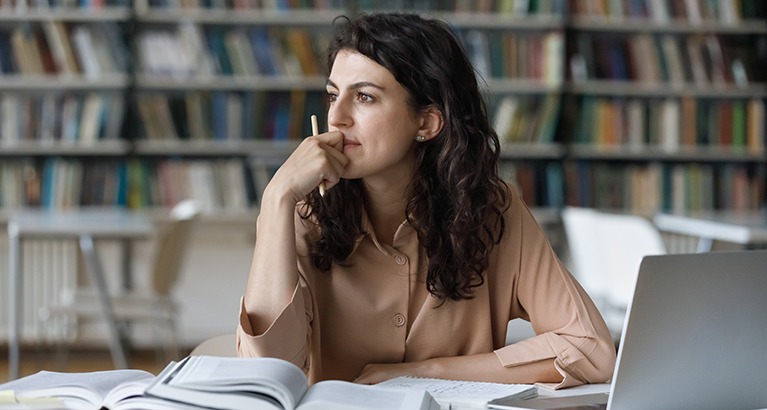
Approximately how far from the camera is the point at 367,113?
5.60 feet

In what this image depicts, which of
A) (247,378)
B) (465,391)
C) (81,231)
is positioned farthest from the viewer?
(81,231)

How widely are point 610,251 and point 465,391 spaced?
96.8 inches

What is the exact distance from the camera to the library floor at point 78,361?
195 inches

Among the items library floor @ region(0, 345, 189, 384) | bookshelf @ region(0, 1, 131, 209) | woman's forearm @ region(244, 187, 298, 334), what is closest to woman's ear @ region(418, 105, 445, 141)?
woman's forearm @ region(244, 187, 298, 334)

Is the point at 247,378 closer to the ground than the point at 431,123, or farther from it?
closer to the ground

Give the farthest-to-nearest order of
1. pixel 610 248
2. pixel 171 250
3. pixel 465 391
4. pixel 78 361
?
1. pixel 78 361
2. pixel 171 250
3. pixel 610 248
4. pixel 465 391

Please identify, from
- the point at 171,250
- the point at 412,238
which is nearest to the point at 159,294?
the point at 171,250

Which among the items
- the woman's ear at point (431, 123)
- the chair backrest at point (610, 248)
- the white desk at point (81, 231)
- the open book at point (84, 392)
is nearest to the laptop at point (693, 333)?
the open book at point (84, 392)

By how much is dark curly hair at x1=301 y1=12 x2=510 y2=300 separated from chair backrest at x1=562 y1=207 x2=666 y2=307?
177 centimetres

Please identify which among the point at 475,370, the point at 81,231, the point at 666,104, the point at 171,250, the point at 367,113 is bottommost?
the point at 171,250

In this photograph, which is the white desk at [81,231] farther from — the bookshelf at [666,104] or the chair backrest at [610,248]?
the bookshelf at [666,104]

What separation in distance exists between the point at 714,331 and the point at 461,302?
555mm

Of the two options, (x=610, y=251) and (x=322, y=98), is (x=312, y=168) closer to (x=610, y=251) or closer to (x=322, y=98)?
Result: (x=610, y=251)

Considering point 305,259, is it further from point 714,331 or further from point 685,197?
point 685,197
